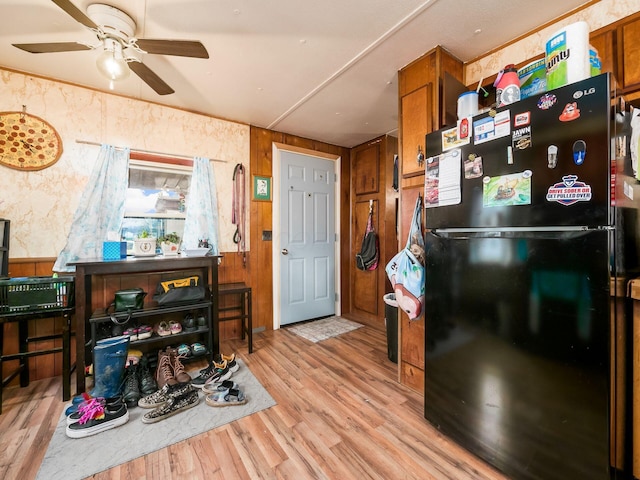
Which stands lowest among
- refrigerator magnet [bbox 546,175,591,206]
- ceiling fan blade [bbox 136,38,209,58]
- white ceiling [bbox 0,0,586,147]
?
refrigerator magnet [bbox 546,175,591,206]

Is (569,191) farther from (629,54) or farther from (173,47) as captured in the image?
(173,47)

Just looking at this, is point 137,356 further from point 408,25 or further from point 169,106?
point 408,25

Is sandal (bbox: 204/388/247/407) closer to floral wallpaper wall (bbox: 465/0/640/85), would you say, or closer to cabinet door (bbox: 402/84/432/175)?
cabinet door (bbox: 402/84/432/175)

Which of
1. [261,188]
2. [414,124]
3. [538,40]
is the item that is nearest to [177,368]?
[261,188]

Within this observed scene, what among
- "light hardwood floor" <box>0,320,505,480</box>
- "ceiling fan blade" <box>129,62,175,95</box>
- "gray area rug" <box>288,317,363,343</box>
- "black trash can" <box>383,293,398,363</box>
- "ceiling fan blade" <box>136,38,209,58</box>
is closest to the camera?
"light hardwood floor" <box>0,320,505,480</box>

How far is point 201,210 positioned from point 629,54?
322cm

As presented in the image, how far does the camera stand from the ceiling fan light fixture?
154 centimetres

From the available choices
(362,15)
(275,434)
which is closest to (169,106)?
(362,15)

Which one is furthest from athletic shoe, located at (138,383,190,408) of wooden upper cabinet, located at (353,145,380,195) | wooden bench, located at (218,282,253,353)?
wooden upper cabinet, located at (353,145,380,195)

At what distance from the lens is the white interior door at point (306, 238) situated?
3379 mm

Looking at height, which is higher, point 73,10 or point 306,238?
point 73,10

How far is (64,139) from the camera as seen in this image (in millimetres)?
2219

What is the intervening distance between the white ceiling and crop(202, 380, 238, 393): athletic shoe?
2.39m

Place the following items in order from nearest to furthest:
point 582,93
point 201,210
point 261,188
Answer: point 582,93, point 201,210, point 261,188
